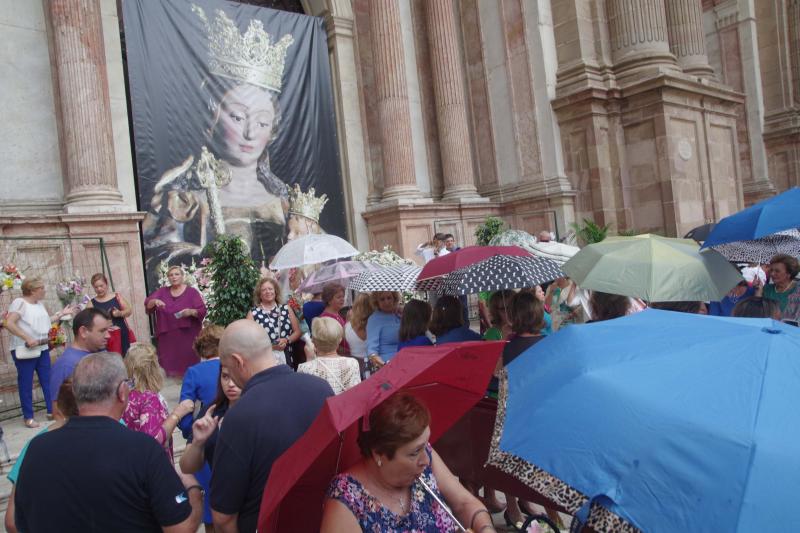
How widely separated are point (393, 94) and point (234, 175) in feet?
12.6

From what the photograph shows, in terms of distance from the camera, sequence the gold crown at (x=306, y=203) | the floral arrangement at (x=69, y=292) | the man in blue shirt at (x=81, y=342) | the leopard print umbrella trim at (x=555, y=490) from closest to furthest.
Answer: the leopard print umbrella trim at (x=555, y=490)
the man in blue shirt at (x=81, y=342)
the floral arrangement at (x=69, y=292)
the gold crown at (x=306, y=203)

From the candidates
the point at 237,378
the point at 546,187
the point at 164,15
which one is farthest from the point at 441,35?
the point at 237,378

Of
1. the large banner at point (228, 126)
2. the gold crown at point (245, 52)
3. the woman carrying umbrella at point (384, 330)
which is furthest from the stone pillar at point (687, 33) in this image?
the woman carrying umbrella at point (384, 330)

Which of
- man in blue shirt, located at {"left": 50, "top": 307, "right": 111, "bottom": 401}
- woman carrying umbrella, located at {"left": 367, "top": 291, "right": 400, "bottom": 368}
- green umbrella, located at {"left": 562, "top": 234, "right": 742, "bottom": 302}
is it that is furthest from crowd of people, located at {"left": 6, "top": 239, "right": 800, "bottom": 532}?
green umbrella, located at {"left": 562, "top": 234, "right": 742, "bottom": 302}

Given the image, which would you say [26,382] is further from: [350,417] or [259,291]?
[350,417]

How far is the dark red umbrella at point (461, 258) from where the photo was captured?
17.6 feet

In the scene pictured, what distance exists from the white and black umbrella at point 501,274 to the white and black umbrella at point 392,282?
45 cm

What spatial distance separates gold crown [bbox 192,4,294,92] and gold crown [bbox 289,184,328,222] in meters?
2.25

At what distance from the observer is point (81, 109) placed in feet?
30.1

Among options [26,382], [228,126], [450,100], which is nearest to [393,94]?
[450,100]

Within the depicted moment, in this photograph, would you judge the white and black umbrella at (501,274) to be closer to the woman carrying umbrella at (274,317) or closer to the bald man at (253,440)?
the woman carrying umbrella at (274,317)

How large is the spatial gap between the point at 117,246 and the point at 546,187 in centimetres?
891

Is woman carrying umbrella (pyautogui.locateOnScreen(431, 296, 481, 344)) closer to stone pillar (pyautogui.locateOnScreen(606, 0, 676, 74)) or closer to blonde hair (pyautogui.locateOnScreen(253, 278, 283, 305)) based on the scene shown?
blonde hair (pyautogui.locateOnScreen(253, 278, 283, 305))

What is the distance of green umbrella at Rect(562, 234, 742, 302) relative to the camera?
427 centimetres
